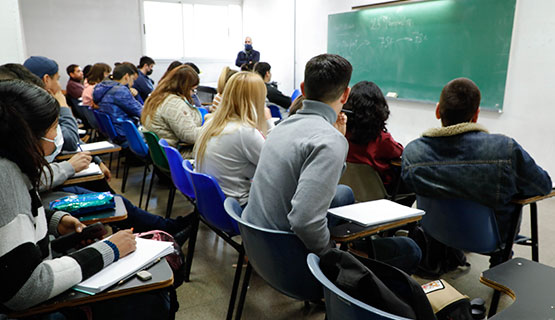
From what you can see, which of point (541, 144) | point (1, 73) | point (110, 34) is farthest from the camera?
point (110, 34)

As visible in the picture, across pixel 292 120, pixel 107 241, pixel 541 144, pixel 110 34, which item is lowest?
pixel 541 144

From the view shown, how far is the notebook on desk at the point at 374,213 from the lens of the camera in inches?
58.4

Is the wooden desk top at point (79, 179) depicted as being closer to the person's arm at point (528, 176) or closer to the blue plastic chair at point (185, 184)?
the blue plastic chair at point (185, 184)

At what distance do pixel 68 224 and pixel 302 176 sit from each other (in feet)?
3.01

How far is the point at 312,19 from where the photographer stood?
23.9ft

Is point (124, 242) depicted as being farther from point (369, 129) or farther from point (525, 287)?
point (369, 129)

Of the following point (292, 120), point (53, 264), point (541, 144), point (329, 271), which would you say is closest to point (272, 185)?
point (292, 120)

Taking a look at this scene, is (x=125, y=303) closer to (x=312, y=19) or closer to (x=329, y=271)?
(x=329, y=271)

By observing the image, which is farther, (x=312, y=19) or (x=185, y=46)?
(x=185, y=46)

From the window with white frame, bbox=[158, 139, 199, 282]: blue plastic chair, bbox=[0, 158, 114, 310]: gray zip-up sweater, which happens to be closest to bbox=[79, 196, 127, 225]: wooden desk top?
bbox=[0, 158, 114, 310]: gray zip-up sweater

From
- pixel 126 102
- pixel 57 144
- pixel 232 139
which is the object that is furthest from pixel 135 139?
pixel 232 139

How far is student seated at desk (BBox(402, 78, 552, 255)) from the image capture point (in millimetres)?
1814

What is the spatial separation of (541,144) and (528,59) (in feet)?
2.76

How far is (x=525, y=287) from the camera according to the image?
1040 mm
